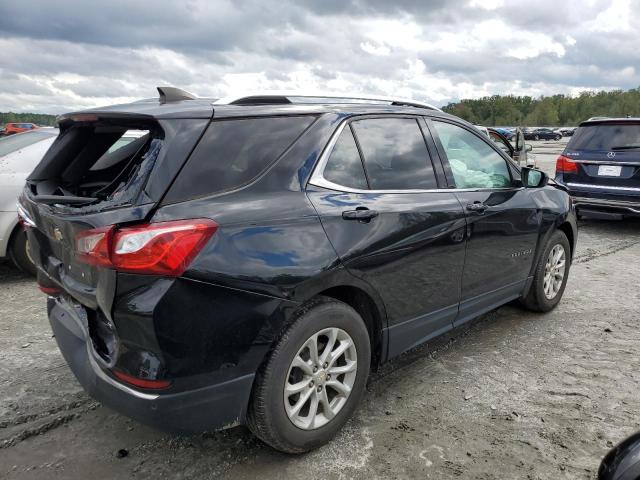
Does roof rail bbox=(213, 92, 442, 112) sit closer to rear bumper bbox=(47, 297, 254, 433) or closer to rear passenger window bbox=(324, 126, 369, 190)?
rear passenger window bbox=(324, 126, 369, 190)

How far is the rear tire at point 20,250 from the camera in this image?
17.3 ft

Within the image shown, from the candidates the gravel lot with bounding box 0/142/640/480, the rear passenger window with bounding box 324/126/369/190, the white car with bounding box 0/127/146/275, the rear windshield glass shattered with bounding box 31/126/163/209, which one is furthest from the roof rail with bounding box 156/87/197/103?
the white car with bounding box 0/127/146/275

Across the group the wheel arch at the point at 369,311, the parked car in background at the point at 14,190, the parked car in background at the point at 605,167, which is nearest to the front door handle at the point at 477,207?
the wheel arch at the point at 369,311

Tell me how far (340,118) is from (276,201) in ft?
2.36

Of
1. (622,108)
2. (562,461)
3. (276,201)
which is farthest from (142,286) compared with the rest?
(622,108)

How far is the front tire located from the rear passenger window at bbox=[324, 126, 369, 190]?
0.64 metres

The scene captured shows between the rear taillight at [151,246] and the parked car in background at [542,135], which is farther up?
the rear taillight at [151,246]

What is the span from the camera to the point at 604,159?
7.98 meters

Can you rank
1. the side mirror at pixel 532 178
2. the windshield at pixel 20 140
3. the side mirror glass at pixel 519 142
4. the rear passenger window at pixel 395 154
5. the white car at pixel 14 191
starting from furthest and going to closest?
the side mirror glass at pixel 519 142, the windshield at pixel 20 140, the white car at pixel 14 191, the side mirror at pixel 532 178, the rear passenger window at pixel 395 154

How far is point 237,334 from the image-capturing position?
224cm

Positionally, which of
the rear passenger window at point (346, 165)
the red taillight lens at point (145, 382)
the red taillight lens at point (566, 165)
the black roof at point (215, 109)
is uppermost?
the black roof at point (215, 109)

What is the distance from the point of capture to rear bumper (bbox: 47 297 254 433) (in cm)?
217

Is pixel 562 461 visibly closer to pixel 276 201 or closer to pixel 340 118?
pixel 276 201

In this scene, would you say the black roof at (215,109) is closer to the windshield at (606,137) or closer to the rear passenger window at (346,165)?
the rear passenger window at (346,165)
